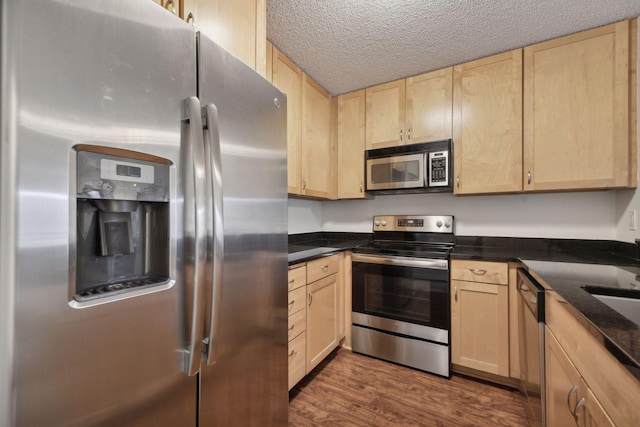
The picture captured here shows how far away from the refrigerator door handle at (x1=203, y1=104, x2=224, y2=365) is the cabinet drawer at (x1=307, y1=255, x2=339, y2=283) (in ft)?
3.58

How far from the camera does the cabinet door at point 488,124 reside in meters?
2.03

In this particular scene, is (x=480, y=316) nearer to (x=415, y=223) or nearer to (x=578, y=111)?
(x=415, y=223)

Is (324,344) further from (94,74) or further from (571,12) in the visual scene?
(571,12)

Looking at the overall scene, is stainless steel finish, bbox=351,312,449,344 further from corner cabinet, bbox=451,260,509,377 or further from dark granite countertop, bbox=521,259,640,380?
dark granite countertop, bbox=521,259,640,380

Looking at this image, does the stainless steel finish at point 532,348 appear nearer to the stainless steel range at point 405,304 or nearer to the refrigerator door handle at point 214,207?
the stainless steel range at point 405,304

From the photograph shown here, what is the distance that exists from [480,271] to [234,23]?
6.71 ft

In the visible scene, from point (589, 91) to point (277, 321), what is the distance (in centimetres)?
242

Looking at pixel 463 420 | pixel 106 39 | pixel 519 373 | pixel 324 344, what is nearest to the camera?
pixel 106 39

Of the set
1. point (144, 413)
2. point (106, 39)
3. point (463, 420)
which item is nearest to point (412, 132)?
point (463, 420)

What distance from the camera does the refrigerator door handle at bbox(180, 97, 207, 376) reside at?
768 millimetres

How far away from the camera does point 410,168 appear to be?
7.73 ft

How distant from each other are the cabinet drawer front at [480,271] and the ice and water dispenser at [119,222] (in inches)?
73.8

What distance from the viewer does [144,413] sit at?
A: 0.70 meters

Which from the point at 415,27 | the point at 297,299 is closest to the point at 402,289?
the point at 297,299
